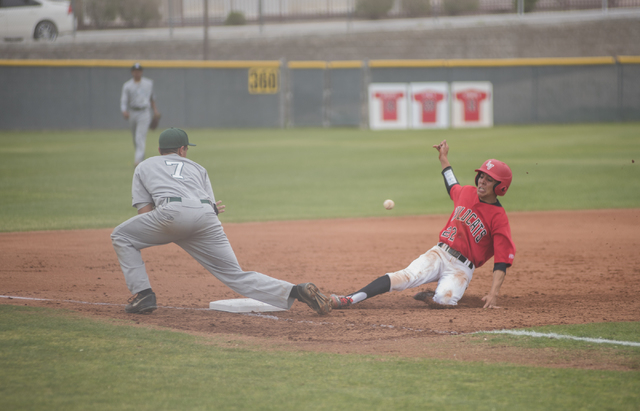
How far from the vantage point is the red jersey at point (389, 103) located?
1043 inches

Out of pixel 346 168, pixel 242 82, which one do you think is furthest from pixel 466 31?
pixel 346 168

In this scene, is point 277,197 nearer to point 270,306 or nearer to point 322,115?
point 270,306

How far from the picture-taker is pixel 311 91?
88.5 feet

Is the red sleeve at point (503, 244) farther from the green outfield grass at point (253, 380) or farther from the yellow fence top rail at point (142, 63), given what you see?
the yellow fence top rail at point (142, 63)

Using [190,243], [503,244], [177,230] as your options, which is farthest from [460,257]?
[177,230]

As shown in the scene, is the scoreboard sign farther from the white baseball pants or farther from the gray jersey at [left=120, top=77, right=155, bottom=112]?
the white baseball pants

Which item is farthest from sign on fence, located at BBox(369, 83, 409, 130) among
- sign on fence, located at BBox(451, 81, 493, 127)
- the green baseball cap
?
the green baseball cap

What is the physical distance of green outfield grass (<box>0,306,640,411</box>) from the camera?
11.7 ft

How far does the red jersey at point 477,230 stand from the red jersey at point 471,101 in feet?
69.7

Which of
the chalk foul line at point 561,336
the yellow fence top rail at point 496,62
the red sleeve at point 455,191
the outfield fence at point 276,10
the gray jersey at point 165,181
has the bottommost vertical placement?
the chalk foul line at point 561,336

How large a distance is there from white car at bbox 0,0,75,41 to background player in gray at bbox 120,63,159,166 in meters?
17.5

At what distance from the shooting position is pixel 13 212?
11180 millimetres

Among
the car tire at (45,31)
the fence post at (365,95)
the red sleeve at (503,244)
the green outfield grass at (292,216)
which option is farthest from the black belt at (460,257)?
the car tire at (45,31)

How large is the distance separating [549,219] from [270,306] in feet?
22.7
